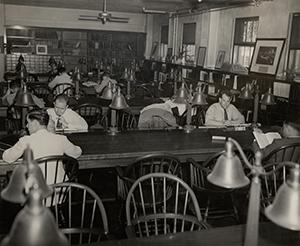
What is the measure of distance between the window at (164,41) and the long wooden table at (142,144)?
7.78 meters

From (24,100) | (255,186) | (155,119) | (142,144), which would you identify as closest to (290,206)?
(255,186)

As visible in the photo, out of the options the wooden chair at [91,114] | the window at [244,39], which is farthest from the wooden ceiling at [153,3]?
the wooden chair at [91,114]

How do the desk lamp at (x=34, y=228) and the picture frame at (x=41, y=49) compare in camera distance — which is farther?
the picture frame at (x=41, y=49)

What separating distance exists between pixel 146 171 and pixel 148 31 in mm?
9317

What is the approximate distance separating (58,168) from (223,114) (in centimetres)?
295

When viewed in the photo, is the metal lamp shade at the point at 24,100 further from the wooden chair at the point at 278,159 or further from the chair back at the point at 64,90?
the chair back at the point at 64,90

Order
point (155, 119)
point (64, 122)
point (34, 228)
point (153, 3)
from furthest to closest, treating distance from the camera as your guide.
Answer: point (153, 3) → point (155, 119) → point (64, 122) → point (34, 228)

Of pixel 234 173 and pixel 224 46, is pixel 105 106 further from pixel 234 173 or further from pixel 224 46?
pixel 234 173

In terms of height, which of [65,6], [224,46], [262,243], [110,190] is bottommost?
[110,190]

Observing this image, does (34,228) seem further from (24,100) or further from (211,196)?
(24,100)

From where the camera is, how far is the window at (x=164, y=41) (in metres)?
11.8

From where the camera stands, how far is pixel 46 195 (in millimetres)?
1397

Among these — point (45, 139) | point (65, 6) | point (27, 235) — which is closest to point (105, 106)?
point (45, 139)

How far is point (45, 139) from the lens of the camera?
290cm
